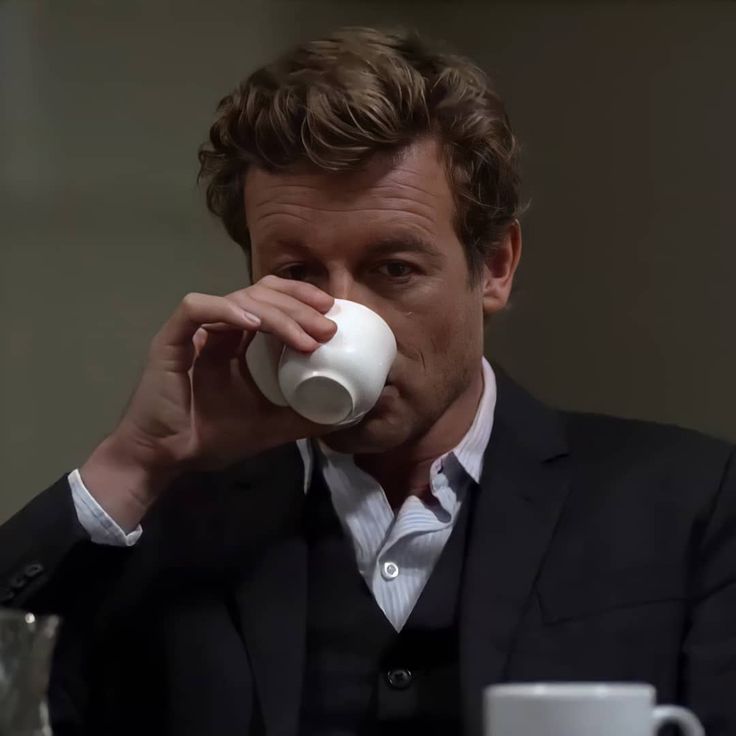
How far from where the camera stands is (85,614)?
130cm

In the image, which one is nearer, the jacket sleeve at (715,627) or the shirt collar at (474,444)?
the jacket sleeve at (715,627)

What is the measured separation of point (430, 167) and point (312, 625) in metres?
0.50

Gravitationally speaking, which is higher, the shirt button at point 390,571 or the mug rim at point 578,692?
the shirt button at point 390,571

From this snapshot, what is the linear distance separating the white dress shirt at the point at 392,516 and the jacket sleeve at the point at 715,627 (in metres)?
0.25

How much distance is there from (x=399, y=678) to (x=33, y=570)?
370mm

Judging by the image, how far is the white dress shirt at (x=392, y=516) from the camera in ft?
4.13

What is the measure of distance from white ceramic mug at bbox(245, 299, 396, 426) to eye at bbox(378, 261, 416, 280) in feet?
0.39

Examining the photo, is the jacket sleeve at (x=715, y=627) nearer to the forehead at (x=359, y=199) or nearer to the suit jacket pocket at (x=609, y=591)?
the suit jacket pocket at (x=609, y=591)

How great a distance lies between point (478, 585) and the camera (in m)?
1.23

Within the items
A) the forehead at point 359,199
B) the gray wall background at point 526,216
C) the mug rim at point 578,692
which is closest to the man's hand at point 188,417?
the forehead at point 359,199

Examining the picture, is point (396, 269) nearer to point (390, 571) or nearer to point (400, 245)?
point (400, 245)

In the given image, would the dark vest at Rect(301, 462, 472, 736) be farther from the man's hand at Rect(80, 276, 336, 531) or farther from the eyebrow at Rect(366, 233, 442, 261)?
the eyebrow at Rect(366, 233, 442, 261)

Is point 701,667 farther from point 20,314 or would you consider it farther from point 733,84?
point 20,314

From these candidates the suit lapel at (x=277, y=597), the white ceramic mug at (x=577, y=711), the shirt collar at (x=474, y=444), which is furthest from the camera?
the shirt collar at (x=474, y=444)
